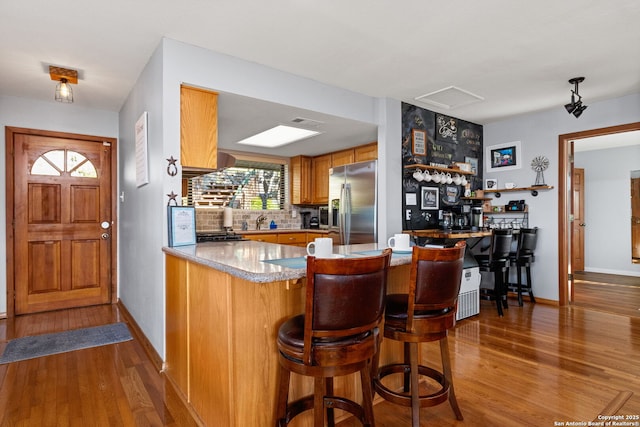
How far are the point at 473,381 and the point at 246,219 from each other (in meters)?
4.08

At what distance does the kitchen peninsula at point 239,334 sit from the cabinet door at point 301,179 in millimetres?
3931

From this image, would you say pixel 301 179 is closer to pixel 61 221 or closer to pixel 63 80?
pixel 61 221

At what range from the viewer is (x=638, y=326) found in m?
3.54

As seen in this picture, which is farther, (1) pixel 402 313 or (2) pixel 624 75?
(2) pixel 624 75

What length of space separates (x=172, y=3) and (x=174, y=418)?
240 cm

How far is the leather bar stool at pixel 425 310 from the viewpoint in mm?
1649

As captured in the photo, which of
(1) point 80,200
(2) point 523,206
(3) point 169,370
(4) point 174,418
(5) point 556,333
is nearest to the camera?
(4) point 174,418

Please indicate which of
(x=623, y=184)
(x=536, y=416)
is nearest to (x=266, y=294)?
(x=536, y=416)

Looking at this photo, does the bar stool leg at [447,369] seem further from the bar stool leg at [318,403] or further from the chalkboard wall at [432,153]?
the chalkboard wall at [432,153]

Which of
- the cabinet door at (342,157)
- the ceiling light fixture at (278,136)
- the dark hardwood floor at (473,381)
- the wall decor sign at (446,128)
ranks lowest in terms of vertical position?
the dark hardwood floor at (473,381)

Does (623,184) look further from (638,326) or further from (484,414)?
(484,414)

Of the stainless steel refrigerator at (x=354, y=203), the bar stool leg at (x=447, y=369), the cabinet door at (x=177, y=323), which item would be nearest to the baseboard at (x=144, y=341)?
the cabinet door at (x=177, y=323)

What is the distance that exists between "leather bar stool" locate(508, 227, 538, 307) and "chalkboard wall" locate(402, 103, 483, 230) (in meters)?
0.95


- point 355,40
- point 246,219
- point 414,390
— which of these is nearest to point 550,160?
point 355,40
